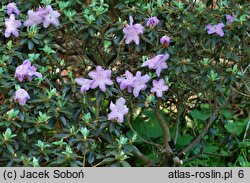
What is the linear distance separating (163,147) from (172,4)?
29.4 inches

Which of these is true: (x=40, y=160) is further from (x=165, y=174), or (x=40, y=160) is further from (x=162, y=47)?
(x=162, y=47)

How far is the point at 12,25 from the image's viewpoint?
3125 millimetres

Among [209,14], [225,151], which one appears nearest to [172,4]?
[209,14]

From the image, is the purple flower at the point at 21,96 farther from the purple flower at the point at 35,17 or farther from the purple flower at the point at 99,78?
the purple flower at the point at 35,17

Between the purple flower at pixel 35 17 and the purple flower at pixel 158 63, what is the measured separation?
0.55 metres

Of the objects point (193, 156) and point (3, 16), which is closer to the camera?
point (3, 16)

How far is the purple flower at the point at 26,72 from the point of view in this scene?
296cm

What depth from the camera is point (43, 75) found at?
Answer: 3.08 meters

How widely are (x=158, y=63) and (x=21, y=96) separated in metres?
0.67

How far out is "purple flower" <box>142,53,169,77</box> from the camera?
3.06m

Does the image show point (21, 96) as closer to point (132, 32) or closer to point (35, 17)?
point (35, 17)

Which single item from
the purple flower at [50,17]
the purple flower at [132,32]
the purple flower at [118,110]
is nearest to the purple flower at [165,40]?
the purple flower at [132,32]

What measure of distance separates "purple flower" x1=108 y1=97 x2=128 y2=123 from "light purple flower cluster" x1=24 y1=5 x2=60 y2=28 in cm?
51

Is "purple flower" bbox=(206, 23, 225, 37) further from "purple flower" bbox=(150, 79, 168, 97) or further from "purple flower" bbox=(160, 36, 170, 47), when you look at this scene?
"purple flower" bbox=(150, 79, 168, 97)
